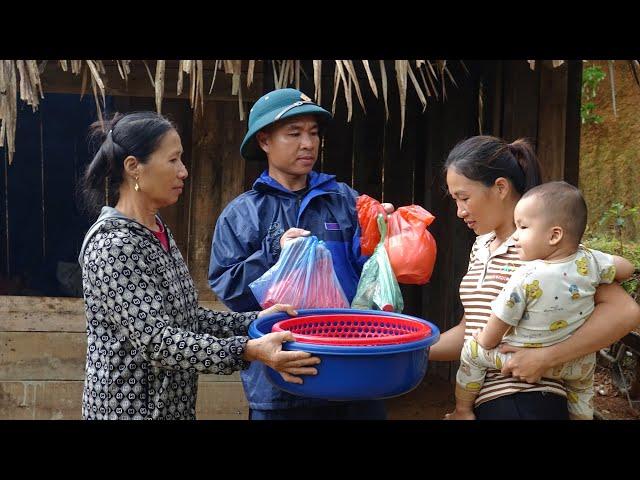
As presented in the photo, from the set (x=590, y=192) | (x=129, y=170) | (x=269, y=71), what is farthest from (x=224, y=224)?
(x=590, y=192)

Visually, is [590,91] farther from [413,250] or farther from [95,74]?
[413,250]

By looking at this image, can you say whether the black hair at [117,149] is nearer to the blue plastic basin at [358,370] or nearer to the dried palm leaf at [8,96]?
the blue plastic basin at [358,370]

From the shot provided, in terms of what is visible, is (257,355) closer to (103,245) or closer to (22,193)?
(103,245)

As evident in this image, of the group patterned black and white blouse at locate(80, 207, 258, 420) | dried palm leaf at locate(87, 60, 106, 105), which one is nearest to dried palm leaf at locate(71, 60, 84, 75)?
dried palm leaf at locate(87, 60, 106, 105)

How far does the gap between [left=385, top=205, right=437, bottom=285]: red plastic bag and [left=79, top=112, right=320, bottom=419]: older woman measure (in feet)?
1.51

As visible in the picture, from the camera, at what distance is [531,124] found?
4.57 meters

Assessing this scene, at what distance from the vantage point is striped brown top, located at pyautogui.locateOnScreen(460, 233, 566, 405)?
2199 millimetres

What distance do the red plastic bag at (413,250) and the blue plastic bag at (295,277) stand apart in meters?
0.24

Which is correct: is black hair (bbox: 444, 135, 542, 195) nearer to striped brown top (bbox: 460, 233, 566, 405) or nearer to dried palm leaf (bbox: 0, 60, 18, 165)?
striped brown top (bbox: 460, 233, 566, 405)

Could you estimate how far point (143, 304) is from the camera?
2.11 metres

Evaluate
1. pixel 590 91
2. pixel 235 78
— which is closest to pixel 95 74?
pixel 235 78

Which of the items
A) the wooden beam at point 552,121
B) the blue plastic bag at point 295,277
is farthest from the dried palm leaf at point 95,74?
the wooden beam at point 552,121

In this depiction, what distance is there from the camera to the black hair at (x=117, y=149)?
2293 millimetres

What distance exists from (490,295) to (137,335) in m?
1.06
